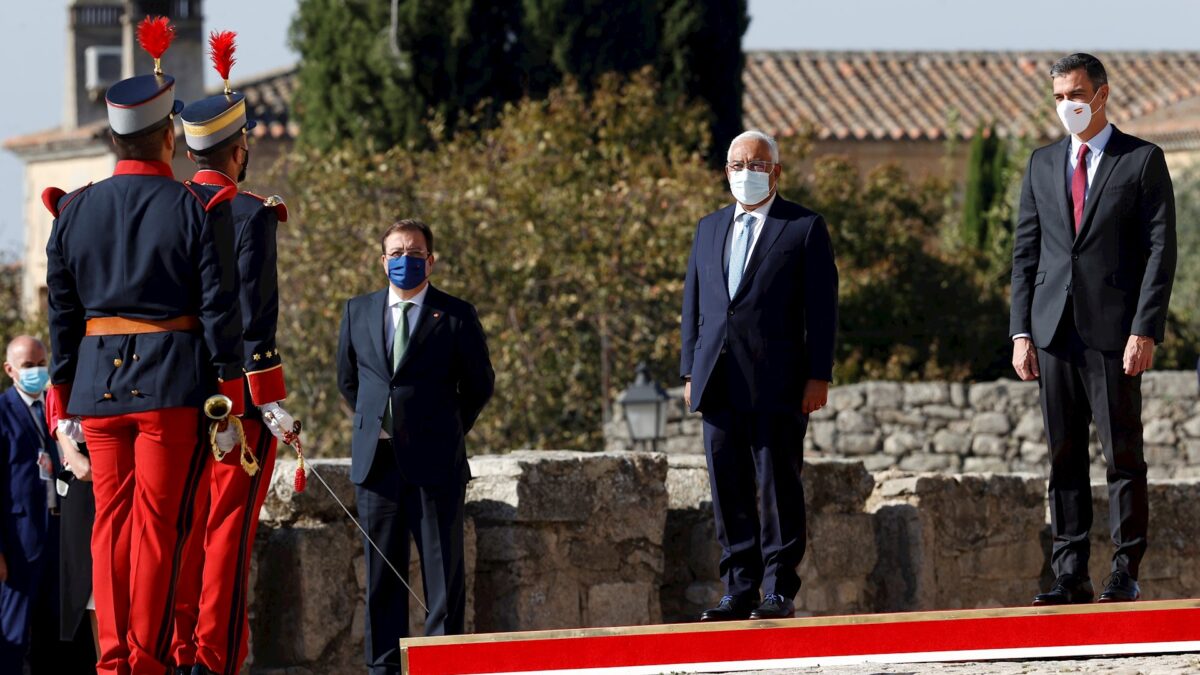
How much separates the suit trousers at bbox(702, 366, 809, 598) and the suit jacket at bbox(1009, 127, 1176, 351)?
2.96ft

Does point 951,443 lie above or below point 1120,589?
above

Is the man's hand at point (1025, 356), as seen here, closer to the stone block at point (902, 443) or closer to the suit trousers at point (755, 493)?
the suit trousers at point (755, 493)

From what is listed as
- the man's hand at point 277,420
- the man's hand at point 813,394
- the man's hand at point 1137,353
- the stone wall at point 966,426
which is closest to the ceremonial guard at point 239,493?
the man's hand at point 277,420

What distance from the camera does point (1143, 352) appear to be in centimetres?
698

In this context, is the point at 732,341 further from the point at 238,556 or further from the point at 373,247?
the point at 373,247

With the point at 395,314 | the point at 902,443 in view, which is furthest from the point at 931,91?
the point at 395,314

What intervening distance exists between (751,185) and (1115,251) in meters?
1.17

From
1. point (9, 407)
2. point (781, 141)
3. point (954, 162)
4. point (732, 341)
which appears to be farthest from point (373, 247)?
point (954, 162)

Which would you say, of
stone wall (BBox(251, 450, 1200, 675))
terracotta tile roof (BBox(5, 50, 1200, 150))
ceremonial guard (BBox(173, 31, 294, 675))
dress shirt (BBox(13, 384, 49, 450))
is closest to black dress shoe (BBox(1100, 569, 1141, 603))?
ceremonial guard (BBox(173, 31, 294, 675))

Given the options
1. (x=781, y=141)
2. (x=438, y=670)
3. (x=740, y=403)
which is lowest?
(x=438, y=670)

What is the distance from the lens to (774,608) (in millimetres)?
7094

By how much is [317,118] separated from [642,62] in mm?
3650

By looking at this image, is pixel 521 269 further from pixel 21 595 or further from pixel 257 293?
pixel 257 293

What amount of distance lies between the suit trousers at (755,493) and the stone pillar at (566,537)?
1876 mm
